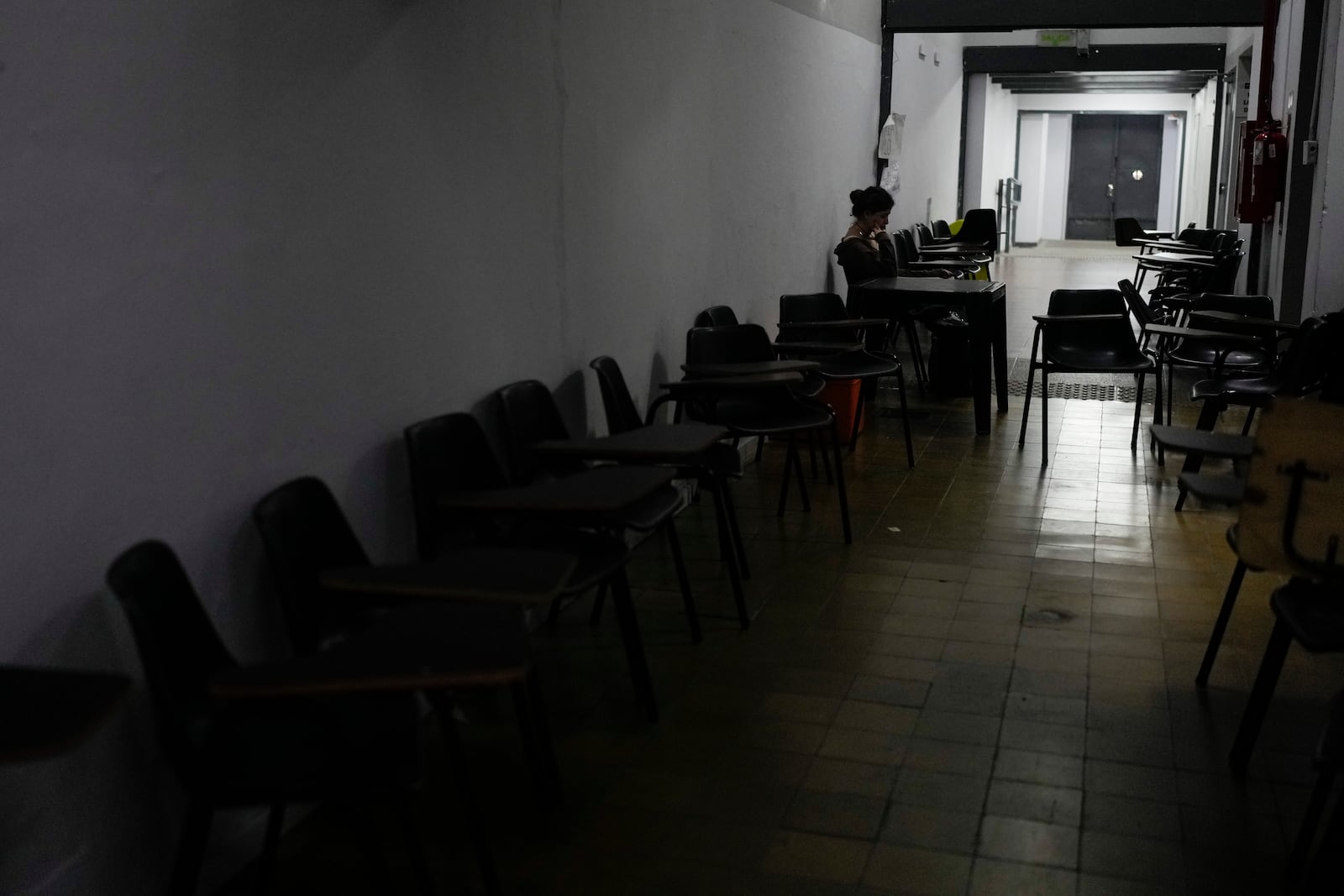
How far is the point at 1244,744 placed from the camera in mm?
3164

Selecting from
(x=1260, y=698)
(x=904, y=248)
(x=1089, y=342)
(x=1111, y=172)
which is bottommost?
(x=1260, y=698)

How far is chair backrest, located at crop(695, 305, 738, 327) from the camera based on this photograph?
576 cm

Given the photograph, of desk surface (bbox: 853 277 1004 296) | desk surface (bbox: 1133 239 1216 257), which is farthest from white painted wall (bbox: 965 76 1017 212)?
desk surface (bbox: 853 277 1004 296)

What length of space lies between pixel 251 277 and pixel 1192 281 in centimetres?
950

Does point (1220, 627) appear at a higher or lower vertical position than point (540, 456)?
lower

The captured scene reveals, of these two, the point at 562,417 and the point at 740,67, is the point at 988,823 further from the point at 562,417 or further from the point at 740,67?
the point at 740,67

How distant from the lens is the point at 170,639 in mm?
2246

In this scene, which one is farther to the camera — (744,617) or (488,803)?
(744,617)

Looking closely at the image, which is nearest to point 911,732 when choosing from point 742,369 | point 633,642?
point 633,642

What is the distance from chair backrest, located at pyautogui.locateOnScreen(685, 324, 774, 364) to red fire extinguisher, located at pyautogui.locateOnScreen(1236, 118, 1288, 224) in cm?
464

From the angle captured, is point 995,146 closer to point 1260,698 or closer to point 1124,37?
point 1124,37

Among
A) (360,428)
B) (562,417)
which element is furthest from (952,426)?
(360,428)

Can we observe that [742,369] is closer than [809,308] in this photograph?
Yes

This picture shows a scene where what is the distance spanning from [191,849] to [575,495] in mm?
1144
